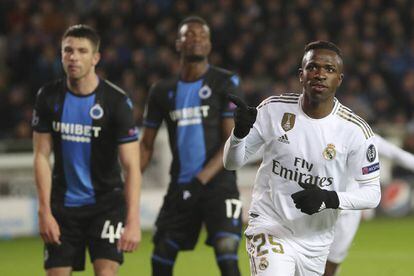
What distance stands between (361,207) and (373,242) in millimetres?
7754

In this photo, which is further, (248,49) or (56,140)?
(248,49)

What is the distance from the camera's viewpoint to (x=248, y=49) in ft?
57.7

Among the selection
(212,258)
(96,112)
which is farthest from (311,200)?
(212,258)

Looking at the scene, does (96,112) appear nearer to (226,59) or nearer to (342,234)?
(342,234)

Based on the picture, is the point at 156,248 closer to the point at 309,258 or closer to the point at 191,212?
the point at 191,212

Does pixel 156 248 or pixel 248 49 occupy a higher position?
pixel 248 49

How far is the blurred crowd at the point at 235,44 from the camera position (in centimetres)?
1609

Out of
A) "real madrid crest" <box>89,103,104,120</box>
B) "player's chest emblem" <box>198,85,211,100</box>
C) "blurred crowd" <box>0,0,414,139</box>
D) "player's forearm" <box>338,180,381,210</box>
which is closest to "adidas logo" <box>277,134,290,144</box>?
"player's forearm" <box>338,180,381,210</box>

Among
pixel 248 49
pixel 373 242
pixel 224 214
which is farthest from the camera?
pixel 248 49

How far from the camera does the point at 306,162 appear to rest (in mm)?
5840

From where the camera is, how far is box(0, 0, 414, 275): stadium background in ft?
47.3

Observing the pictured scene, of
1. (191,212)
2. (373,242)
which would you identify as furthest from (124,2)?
(191,212)

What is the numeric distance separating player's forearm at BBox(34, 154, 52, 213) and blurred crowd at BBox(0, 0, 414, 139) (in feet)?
27.7

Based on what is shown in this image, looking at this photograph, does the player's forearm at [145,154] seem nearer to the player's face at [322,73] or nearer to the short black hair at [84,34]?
the short black hair at [84,34]
